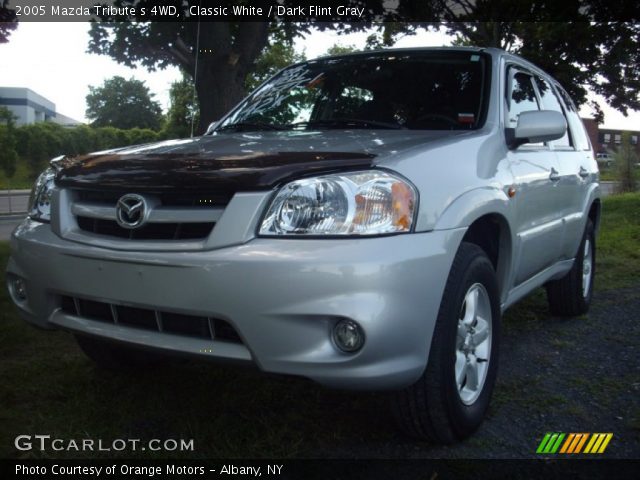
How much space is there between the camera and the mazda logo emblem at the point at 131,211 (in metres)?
2.30

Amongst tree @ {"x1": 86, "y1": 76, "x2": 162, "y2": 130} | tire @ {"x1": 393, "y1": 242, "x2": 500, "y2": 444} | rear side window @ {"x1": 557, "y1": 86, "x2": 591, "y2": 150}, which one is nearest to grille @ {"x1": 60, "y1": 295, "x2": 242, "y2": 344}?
tire @ {"x1": 393, "y1": 242, "x2": 500, "y2": 444}

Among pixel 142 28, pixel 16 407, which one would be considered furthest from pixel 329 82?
pixel 142 28

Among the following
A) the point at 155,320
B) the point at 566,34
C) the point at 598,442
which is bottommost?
the point at 598,442

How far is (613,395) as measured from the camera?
3164 millimetres

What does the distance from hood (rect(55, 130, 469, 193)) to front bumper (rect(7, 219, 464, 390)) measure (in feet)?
0.80

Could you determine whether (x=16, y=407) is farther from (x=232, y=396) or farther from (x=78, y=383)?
(x=232, y=396)

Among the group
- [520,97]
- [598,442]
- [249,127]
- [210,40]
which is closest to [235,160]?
[249,127]

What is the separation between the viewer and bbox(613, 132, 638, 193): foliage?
22172 mm

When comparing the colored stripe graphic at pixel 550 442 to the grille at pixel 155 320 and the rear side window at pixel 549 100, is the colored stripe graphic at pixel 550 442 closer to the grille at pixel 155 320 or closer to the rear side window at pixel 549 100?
the grille at pixel 155 320

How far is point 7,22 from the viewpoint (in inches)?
301

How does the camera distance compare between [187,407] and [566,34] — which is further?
[566,34]

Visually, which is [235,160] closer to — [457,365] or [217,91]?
[457,365]

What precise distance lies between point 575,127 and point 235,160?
331 centimetres

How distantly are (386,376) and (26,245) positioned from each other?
156 centimetres
